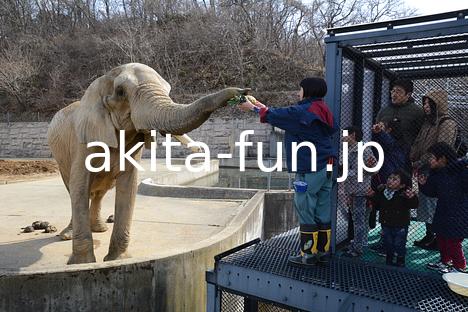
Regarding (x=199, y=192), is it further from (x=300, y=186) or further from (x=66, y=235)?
(x=300, y=186)

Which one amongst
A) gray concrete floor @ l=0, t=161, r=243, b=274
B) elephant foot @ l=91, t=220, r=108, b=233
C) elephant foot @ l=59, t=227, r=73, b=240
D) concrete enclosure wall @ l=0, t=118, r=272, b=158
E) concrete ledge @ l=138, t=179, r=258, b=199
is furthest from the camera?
concrete enclosure wall @ l=0, t=118, r=272, b=158

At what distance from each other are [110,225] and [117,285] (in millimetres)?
3298

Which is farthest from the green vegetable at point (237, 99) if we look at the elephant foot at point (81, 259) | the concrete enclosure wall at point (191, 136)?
the concrete enclosure wall at point (191, 136)

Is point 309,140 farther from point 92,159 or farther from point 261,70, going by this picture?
point 261,70

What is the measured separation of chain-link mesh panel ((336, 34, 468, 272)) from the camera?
373cm

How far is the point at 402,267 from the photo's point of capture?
3555mm

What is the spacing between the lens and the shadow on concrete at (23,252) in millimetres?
4938

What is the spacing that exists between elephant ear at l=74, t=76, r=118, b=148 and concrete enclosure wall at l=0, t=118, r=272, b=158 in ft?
59.7

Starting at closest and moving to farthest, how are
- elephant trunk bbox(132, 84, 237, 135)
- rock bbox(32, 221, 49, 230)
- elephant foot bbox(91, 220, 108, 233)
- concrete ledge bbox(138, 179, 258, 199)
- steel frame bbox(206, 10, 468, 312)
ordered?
steel frame bbox(206, 10, 468, 312) < elephant trunk bbox(132, 84, 237, 135) < rock bbox(32, 221, 49, 230) < elephant foot bbox(91, 220, 108, 233) < concrete ledge bbox(138, 179, 258, 199)

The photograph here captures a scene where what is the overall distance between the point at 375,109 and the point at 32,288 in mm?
3792

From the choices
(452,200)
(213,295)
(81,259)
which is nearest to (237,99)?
(213,295)

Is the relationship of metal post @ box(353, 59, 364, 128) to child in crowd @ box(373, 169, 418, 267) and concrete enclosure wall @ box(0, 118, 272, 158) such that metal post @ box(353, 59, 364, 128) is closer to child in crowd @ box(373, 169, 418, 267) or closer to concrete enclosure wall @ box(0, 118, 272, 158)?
child in crowd @ box(373, 169, 418, 267)

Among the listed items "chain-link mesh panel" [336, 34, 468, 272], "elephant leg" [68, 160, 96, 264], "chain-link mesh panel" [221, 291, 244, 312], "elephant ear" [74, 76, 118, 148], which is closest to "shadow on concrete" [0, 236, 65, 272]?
"elephant leg" [68, 160, 96, 264]

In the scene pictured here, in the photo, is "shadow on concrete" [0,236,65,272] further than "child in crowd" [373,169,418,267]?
Yes
